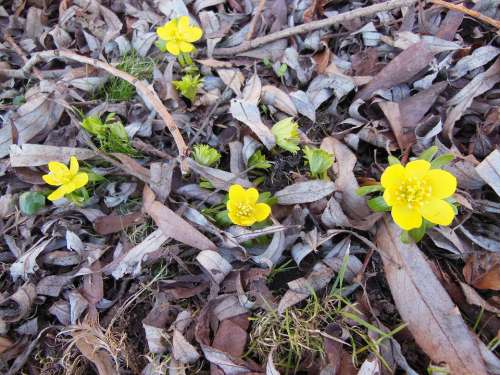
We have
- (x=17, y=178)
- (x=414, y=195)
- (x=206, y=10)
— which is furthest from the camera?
(x=206, y=10)

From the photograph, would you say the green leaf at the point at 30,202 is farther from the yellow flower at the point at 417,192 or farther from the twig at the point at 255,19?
the yellow flower at the point at 417,192

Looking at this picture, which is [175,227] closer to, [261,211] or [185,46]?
[261,211]

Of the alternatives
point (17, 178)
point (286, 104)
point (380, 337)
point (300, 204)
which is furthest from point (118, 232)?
point (380, 337)

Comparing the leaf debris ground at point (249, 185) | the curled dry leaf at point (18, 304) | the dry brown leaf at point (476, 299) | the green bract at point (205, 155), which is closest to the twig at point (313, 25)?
the leaf debris ground at point (249, 185)

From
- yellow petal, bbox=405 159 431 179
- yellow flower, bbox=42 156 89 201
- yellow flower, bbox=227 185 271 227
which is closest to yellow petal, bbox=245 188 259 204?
yellow flower, bbox=227 185 271 227

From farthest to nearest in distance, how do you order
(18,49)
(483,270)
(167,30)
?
(18,49), (167,30), (483,270)

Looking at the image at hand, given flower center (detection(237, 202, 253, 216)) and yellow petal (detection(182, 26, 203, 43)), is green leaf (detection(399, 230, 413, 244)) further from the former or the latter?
yellow petal (detection(182, 26, 203, 43))

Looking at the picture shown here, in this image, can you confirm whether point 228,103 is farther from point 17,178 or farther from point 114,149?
point 17,178

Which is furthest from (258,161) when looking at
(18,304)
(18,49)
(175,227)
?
(18,49)
